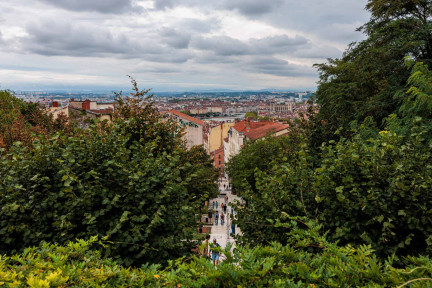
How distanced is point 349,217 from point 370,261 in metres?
2.58

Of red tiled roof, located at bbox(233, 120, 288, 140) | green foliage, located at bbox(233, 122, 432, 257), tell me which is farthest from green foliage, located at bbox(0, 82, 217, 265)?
red tiled roof, located at bbox(233, 120, 288, 140)

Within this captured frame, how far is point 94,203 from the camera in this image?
545 cm

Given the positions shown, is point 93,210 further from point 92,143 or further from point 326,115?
point 326,115

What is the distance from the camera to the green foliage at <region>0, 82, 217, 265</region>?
16.6 feet

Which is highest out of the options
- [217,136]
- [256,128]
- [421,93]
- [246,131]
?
[421,93]

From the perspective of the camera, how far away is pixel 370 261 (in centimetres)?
318

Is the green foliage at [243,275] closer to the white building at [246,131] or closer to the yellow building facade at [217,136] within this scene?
the white building at [246,131]

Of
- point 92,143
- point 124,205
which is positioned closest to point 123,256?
point 124,205

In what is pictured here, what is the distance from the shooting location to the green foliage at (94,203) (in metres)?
5.05

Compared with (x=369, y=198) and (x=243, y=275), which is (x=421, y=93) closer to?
(x=369, y=198)

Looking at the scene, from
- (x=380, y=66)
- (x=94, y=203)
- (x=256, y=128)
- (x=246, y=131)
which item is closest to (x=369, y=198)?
(x=94, y=203)

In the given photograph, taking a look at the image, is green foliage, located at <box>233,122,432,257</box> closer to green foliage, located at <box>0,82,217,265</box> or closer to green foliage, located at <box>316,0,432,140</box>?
green foliage, located at <box>0,82,217,265</box>

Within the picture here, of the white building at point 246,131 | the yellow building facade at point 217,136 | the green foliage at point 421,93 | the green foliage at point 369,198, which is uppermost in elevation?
the green foliage at point 421,93

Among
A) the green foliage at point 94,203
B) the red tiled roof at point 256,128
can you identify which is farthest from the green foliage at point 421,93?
the red tiled roof at point 256,128
